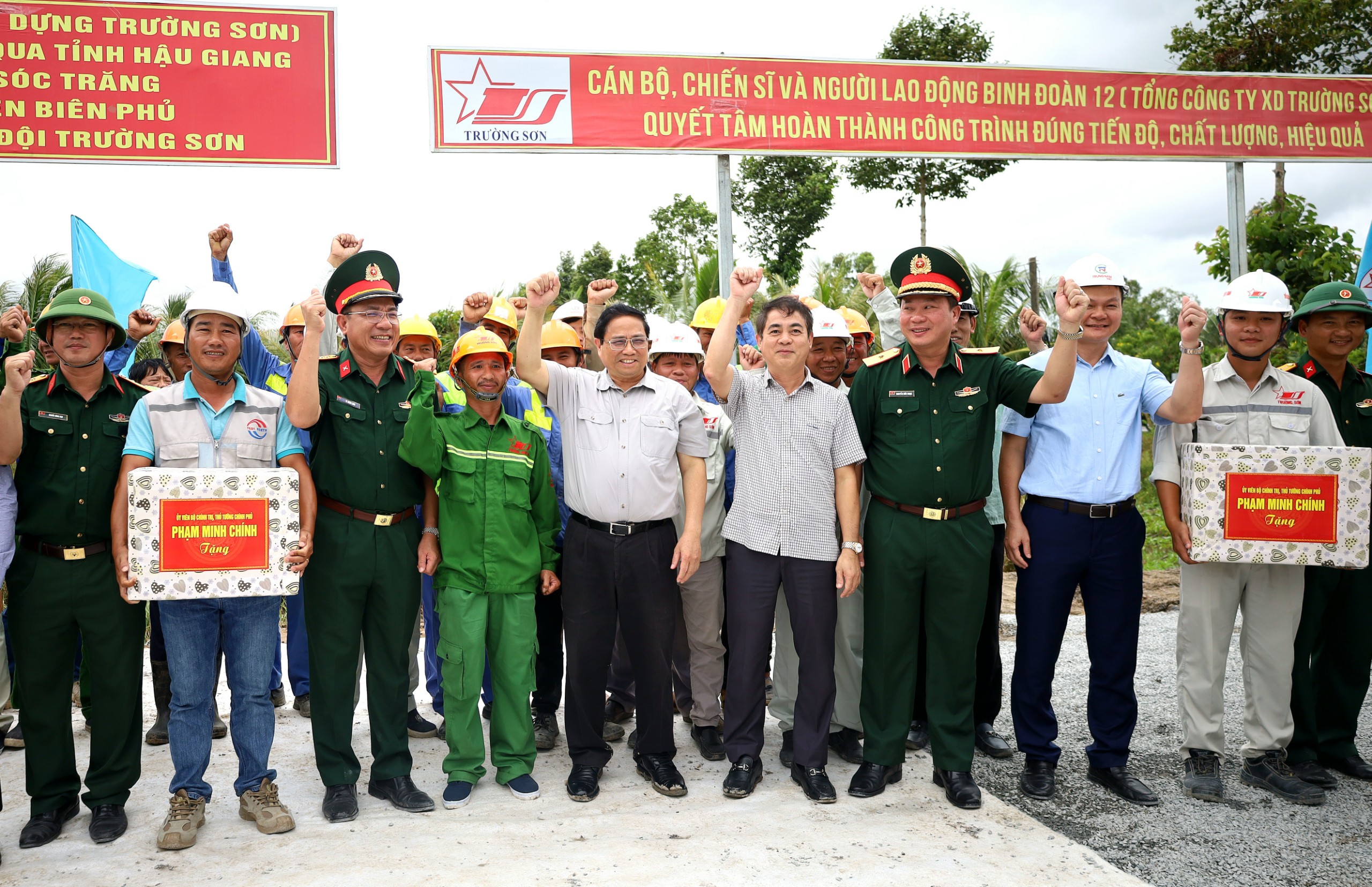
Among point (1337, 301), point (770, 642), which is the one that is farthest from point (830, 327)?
point (1337, 301)

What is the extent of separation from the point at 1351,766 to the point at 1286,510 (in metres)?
1.47

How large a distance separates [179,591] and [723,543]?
8.33ft

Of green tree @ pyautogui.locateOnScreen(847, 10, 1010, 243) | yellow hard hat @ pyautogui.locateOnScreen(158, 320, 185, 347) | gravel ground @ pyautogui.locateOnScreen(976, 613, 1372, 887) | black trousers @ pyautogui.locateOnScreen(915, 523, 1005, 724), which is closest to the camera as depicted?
gravel ground @ pyautogui.locateOnScreen(976, 613, 1372, 887)

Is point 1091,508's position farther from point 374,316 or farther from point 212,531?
point 212,531

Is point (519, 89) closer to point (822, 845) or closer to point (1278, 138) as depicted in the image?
point (822, 845)

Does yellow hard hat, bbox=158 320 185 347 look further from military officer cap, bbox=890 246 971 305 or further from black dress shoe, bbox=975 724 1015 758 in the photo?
black dress shoe, bbox=975 724 1015 758

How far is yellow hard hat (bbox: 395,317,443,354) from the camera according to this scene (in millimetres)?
5660

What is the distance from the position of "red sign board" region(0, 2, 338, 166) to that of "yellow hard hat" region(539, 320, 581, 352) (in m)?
3.78

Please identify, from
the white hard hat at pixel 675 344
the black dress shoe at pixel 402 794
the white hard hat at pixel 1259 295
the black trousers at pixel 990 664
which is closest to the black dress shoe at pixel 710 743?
the black trousers at pixel 990 664

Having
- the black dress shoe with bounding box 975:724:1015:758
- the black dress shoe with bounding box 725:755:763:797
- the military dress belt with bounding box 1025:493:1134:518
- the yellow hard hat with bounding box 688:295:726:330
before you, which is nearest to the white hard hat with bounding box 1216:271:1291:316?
the military dress belt with bounding box 1025:493:1134:518

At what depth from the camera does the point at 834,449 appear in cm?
457

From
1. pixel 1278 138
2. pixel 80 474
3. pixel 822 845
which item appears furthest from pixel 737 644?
pixel 1278 138

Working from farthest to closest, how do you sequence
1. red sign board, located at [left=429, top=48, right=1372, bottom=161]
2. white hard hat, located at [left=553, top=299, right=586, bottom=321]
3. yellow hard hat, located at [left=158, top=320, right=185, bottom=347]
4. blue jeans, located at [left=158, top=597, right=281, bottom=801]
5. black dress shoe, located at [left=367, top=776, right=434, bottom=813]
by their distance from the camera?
1. red sign board, located at [left=429, top=48, right=1372, bottom=161]
2. white hard hat, located at [left=553, top=299, right=586, bottom=321]
3. yellow hard hat, located at [left=158, top=320, right=185, bottom=347]
4. black dress shoe, located at [left=367, top=776, right=434, bottom=813]
5. blue jeans, located at [left=158, top=597, right=281, bottom=801]

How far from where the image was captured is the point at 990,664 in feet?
17.4
